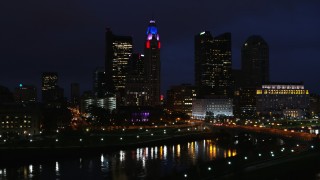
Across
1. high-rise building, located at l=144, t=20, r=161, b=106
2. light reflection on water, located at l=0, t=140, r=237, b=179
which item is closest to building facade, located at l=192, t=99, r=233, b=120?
high-rise building, located at l=144, t=20, r=161, b=106

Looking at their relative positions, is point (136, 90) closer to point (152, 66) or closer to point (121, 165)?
point (152, 66)

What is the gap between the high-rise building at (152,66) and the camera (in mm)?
189125

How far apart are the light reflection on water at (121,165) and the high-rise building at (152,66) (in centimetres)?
11747

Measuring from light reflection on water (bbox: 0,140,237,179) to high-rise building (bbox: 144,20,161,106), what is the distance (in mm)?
117465

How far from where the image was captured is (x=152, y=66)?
193875 millimetres

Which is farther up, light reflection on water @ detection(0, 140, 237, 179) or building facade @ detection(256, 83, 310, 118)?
building facade @ detection(256, 83, 310, 118)

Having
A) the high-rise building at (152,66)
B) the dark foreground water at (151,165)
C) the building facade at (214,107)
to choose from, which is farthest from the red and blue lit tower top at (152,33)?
the dark foreground water at (151,165)

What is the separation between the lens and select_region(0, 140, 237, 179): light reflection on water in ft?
168

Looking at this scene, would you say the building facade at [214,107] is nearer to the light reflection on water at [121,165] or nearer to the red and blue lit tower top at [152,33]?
the red and blue lit tower top at [152,33]

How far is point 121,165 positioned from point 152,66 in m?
138

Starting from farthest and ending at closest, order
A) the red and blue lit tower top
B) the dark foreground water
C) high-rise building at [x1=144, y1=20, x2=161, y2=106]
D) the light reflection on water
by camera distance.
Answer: high-rise building at [x1=144, y1=20, x2=161, y2=106] < the red and blue lit tower top < the light reflection on water < the dark foreground water

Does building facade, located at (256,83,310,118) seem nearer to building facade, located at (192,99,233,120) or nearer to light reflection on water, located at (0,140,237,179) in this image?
building facade, located at (192,99,233,120)

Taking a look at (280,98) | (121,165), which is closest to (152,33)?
(280,98)

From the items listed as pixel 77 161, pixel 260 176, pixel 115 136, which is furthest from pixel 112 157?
pixel 260 176
